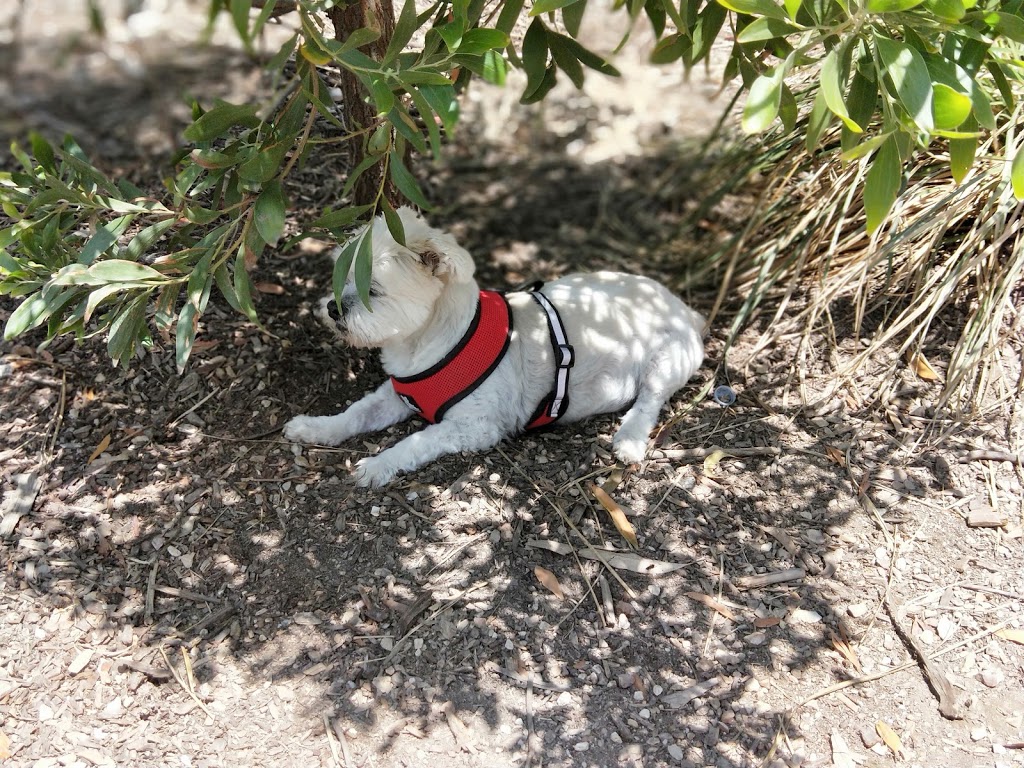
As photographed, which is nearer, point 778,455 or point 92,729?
point 92,729

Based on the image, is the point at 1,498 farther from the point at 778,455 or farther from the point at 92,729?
the point at 778,455

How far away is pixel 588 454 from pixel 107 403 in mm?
2144

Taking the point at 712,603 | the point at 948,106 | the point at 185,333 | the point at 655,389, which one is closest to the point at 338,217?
the point at 185,333

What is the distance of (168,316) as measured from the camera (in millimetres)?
2701

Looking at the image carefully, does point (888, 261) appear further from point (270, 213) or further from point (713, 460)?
point (270, 213)

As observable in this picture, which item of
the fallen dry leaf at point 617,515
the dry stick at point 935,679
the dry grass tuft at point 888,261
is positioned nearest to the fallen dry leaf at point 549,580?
the fallen dry leaf at point 617,515

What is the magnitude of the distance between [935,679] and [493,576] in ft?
5.27

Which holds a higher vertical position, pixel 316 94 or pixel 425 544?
pixel 316 94

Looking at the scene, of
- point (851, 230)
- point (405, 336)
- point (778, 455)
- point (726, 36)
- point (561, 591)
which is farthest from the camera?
point (726, 36)

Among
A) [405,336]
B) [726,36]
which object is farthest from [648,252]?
[405,336]

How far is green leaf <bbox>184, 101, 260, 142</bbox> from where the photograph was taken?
2.52 m

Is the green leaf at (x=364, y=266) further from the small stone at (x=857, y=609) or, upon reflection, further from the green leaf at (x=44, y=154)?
the small stone at (x=857, y=609)

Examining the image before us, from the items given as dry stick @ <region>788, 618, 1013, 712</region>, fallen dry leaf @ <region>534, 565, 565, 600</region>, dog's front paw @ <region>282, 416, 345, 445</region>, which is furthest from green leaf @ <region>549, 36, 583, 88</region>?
dry stick @ <region>788, 618, 1013, 712</region>

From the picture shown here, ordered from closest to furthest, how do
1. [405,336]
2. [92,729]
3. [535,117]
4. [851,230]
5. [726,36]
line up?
[92,729], [405,336], [851,230], [726,36], [535,117]
